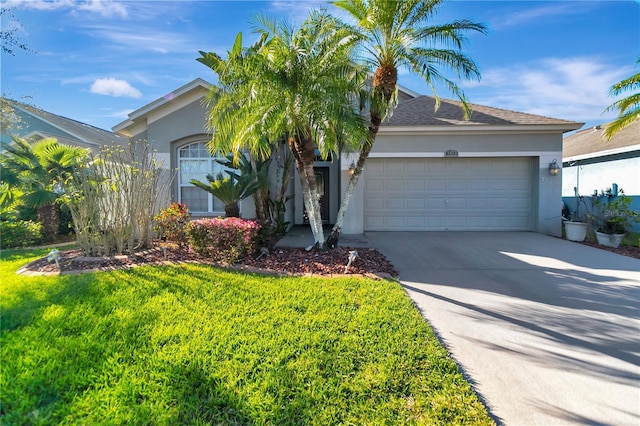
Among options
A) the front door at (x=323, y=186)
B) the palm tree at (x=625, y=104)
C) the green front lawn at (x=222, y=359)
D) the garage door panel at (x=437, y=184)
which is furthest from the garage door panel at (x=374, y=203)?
the palm tree at (x=625, y=104)

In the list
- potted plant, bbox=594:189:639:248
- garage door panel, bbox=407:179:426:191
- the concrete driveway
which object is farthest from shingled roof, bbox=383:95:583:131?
the concrete driveway

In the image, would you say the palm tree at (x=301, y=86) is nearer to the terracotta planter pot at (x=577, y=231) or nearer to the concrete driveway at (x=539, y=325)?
the concrete driveway at (x=539, y=325)

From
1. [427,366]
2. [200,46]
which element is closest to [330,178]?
[200,46]

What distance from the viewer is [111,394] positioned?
8.93 feet

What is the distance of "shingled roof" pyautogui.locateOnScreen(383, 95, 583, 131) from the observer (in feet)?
36.7

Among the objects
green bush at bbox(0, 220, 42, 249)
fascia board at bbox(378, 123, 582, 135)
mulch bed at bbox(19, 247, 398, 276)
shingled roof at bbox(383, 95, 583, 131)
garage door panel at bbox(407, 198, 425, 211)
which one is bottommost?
mulch bed at bbox(19, 247, 398, 276)

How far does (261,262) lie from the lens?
6.82 meters

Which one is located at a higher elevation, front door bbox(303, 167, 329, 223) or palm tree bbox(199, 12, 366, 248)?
palm tree bbox(199, 12, 366, 248)

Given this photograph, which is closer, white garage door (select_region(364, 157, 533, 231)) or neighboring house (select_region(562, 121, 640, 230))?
white garage door (select_region(364, 157, 533, 231))

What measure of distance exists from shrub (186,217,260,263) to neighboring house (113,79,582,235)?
446 centimetres

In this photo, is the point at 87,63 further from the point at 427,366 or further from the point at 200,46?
the point at 427,366

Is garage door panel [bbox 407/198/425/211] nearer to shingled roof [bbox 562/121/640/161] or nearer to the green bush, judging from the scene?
shingled roof [bbox 562/121/640/161]

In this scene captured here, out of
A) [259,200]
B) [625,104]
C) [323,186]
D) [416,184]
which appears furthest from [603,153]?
[259,200]

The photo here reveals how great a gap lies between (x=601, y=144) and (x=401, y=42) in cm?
1508
